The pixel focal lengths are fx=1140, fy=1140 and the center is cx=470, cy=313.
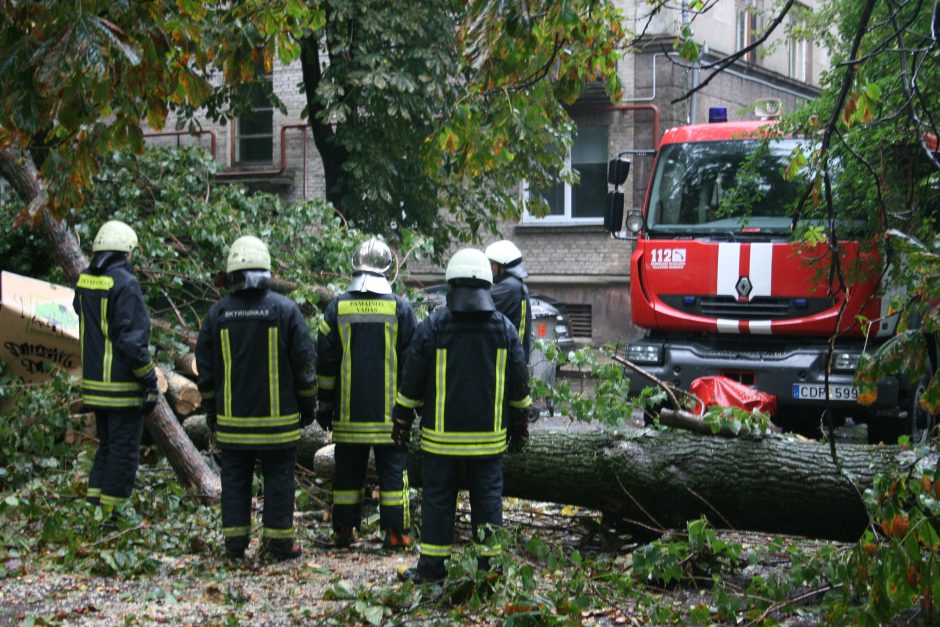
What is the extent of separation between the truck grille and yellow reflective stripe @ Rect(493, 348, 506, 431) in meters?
4.00

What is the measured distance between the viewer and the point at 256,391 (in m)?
6.22

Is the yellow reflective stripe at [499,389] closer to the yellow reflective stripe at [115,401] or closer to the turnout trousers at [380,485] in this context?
the turnout trousers at [380,485]

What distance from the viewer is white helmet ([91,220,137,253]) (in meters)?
6.95

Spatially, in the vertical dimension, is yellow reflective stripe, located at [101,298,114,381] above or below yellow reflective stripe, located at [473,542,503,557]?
above

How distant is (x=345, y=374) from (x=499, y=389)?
4.16 ft

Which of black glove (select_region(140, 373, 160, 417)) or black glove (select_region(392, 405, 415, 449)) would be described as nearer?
black glove (select_region(392, 405, 415, 449))

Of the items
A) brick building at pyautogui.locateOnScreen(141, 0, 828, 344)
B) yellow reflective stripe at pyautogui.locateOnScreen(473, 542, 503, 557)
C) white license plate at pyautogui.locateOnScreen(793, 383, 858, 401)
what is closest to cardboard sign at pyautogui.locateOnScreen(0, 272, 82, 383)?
yellow reflective stripe at pyautogui.locateOnScreen(473, 542, 503, 557)

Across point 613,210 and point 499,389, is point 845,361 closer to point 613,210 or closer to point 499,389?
point 613,210

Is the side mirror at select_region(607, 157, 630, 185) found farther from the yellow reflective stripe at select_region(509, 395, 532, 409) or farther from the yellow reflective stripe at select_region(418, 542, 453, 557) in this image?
the yellow reflective stripe at select_region(418, 542, 453, 557)

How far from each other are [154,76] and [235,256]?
1.85 m

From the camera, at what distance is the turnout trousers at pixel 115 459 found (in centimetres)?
679

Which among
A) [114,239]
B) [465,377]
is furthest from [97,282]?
[465,377]

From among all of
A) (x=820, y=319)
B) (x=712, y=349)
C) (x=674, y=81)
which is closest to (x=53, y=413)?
(x=712, y=349)

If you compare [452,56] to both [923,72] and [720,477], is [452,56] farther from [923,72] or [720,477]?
[720,477]
